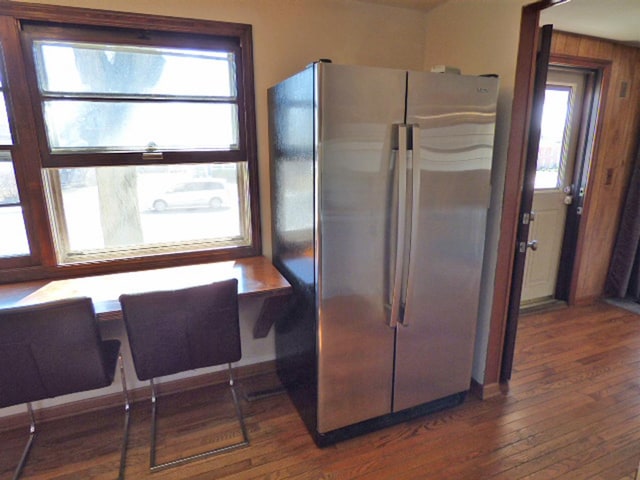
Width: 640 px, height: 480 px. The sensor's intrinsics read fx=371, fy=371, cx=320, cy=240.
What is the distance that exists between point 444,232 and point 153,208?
164 centimetres

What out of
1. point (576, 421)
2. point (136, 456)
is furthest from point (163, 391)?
point (576, 421)

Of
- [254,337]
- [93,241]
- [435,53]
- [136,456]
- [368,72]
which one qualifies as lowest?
[136,456]

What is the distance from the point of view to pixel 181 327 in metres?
1.70

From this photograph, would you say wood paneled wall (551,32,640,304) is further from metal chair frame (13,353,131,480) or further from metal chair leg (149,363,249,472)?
metal chair frame (13,353,131,480)

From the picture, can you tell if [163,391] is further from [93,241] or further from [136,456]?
[93,241]

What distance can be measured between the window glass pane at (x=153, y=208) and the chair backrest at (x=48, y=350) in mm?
699

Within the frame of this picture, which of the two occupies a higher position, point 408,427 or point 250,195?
point 250,195

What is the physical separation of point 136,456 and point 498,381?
6.75 feet

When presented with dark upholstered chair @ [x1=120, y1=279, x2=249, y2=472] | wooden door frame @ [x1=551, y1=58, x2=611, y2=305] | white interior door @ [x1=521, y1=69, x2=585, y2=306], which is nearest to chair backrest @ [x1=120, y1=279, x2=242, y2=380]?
dark upholstered chair @ [x1=120, y1=279, x2=249, y2=472]

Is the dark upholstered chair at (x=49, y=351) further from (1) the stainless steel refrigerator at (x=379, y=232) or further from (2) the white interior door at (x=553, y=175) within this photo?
(2) the white interior door at (x=553, y=175)

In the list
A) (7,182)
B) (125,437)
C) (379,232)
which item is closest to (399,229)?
(379,232)

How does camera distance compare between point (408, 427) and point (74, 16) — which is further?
point (408, 427)

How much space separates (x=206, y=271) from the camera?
212cm

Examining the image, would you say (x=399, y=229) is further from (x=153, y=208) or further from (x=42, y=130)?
(x=42, y=130)
